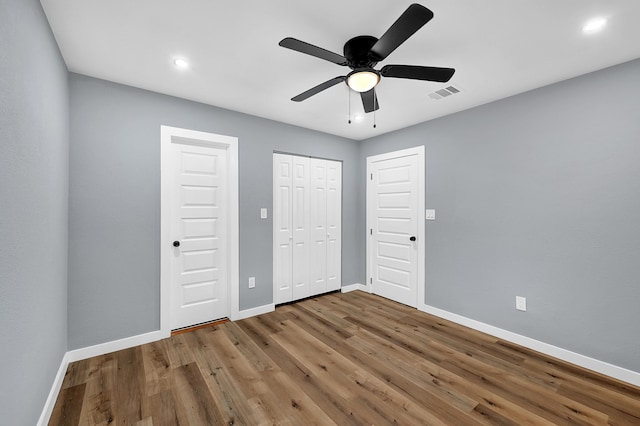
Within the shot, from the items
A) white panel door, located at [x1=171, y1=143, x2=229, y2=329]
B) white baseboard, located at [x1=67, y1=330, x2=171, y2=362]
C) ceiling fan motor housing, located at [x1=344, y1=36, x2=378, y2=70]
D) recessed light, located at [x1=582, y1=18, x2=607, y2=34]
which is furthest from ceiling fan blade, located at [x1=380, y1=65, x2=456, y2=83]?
white baseboard, located at [x1=67, y1=330, x2=171, y2=362]

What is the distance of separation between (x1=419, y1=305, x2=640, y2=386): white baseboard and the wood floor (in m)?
0.08

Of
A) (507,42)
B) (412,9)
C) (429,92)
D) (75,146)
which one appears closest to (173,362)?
(75,146)

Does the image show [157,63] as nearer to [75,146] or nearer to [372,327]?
[75,146]

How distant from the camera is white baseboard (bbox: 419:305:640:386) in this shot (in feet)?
7.11

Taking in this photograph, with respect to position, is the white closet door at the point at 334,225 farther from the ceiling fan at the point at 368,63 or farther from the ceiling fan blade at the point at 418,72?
the ceiling fan blade at the point at 418,72

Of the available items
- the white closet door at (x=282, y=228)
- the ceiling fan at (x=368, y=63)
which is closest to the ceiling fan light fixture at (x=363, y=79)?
the ceiling fan at (x=368, y=63)

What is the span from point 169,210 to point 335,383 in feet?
7.84

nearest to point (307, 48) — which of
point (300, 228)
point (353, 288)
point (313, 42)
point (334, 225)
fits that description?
point (313, 42)

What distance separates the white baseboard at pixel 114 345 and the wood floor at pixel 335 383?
0.22ft

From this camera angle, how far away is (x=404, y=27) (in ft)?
4.69

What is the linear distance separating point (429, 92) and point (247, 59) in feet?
6.06

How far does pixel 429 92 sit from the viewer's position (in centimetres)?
276

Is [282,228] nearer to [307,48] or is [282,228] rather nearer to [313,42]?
[313,42]

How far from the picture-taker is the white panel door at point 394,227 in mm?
3766
